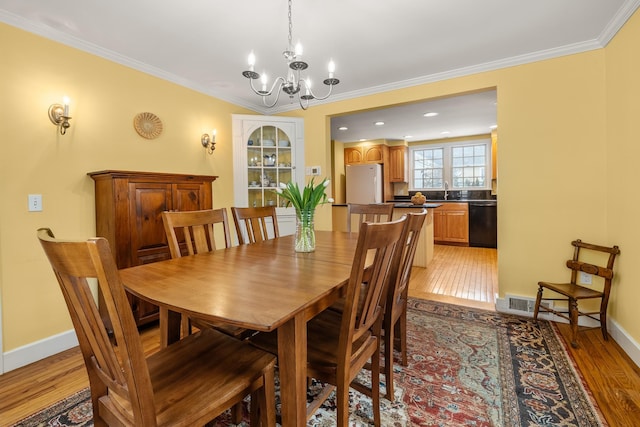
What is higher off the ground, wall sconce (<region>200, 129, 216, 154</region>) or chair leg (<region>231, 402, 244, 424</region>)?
wall sconce (<region>200, 129, 216, 154</region>)

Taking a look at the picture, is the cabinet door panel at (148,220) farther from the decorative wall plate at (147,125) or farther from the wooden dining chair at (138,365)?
the wooden dining chair at (138,365)

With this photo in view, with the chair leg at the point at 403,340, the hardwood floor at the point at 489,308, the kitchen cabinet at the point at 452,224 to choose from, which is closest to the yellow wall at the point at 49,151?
the hardwood floor at the point at 489,308

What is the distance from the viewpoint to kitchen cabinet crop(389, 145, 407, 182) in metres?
6.63

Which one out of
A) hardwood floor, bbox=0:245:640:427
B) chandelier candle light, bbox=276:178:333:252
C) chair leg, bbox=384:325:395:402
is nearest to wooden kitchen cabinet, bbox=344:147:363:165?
hardwood floor, bbox=0:245:640:427

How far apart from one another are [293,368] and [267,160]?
3096mm

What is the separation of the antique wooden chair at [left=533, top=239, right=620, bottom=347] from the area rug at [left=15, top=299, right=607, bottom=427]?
20 centimetres

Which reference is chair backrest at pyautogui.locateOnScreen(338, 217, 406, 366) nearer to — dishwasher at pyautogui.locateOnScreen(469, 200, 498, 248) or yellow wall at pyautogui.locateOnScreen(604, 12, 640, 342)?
yellow wall at pyautogui.locateOnScreen(604, 12, 640, 342)

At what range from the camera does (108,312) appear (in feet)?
2.20

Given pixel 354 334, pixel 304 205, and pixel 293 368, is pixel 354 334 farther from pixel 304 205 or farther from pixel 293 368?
pixel 304 205

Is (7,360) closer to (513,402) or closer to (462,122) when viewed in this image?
(513,402)

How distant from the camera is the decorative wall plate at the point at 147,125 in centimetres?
266

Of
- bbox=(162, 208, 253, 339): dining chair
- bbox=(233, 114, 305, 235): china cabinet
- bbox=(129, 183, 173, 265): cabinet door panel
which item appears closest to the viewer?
bbox=(162, 208, 253, 339): dining chair

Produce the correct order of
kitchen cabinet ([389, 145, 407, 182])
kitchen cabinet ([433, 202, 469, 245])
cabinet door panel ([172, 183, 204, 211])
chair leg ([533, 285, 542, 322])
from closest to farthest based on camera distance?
chair leg ([533, 285, 542, 322])
cabinet door panel ([172, 183, 204, 211])
kitchen cabinet ([433, 202, 469, 245])
kitchen cabinet ([389, 145, 407, 182])

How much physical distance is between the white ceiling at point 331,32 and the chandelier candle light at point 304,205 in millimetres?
1194
